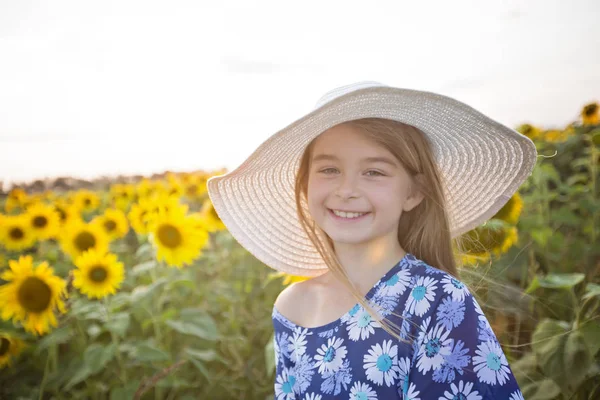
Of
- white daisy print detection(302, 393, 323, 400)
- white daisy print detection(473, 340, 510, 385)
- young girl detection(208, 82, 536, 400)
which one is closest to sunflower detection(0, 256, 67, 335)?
young girl detection(208, 82, 536, 400)

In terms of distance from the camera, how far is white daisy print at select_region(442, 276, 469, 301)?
1154 mm

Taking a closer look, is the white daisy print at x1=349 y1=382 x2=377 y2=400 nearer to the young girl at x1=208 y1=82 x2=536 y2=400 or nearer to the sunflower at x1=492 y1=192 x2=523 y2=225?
the young girl at x1=208 y1=82 x2=536 y2=400

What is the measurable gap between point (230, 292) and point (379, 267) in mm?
1852

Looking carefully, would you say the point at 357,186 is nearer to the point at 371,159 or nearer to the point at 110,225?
the point at 371,159

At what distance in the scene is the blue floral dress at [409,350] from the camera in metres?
1.08

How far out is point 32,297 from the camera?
2.27 metres

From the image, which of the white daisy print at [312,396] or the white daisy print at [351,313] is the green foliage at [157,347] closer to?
the white daisy print at [312,396]

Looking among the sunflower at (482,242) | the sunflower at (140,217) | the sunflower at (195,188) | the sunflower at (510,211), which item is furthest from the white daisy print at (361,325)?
the sunflower at (195,188)

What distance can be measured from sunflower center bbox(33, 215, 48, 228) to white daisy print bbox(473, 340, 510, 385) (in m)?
3.67

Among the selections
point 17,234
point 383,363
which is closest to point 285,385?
point 383,363

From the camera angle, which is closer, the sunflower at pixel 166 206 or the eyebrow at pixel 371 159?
the eyebrow at pixel 371 159

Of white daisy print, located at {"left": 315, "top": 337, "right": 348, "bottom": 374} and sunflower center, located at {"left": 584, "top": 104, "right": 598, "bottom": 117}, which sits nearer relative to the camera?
white daisy print, located at {"left": 315, "top": 337, "right": 348, "bottom": 374}

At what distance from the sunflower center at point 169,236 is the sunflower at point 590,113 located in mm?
4558

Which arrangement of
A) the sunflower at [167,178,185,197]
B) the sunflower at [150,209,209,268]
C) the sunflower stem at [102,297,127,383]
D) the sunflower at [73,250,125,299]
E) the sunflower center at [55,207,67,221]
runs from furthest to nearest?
1. the sunflower at [167,178,185,197]
2. the sunflower center at [55,207,67,221]
3. the sunflower at [150,209,209,268]
4. the sunflower at [73,250,125,299]
5. the sunflower stem at [102,297,127,383]
